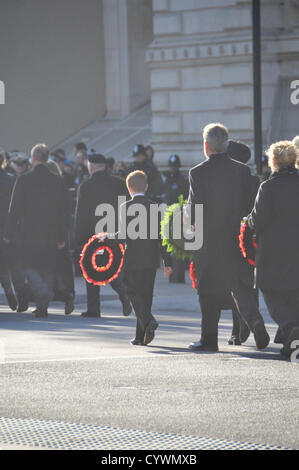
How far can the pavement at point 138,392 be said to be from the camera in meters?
6.60

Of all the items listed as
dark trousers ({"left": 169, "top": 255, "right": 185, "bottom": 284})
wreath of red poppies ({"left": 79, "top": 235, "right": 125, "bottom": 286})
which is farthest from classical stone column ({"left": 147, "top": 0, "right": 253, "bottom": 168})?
wreath of red poppies ({"left": 79, "top": 235, "right": 125, "bottom": 286})

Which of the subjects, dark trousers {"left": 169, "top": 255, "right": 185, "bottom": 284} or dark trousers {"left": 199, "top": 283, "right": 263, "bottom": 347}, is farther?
dark trousers {"left": 169, "top": 255, "right": 185, "bottom": 284}

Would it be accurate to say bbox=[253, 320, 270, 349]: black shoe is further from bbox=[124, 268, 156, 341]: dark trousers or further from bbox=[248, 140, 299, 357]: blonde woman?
bbox=[124, 268, 156, 341]: dark trousers

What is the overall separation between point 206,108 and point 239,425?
17.2m

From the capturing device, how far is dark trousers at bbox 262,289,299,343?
31.4 ft

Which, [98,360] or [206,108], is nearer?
[98,360]

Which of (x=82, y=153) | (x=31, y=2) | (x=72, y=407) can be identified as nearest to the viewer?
(x=72, y=407)

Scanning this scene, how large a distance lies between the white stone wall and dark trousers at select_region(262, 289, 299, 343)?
43.9 feet

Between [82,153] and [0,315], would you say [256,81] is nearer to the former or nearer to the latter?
[82,153]

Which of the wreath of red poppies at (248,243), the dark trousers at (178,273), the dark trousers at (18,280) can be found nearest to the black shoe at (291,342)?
the wreath of red poppies at (248,243)

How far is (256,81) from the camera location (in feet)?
60.1

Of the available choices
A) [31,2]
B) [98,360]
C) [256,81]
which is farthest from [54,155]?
[98,360]

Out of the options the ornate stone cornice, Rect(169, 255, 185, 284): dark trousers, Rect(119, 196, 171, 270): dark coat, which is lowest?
Rect(169, 255, 185, 284): dark trousers
